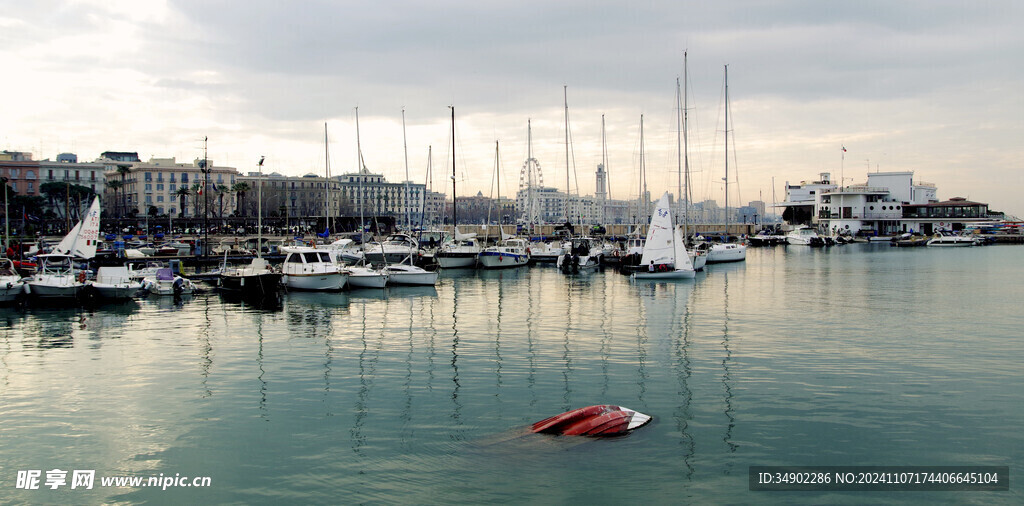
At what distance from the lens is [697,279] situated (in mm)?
59594

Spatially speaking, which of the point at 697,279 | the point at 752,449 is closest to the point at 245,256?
the point at 697,279

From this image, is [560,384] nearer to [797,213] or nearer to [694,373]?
[694,373]

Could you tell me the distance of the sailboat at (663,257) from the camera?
5666 cm

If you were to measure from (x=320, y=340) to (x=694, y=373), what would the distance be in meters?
15.5

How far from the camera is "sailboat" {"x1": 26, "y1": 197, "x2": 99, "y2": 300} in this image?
4106 centimetres

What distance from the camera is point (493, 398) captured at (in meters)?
19.3

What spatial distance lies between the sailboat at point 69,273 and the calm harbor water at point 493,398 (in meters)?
3.47

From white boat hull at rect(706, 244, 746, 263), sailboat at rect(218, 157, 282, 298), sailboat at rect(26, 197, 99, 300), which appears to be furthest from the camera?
white boat hull at rect(706, 244, 746, 263)

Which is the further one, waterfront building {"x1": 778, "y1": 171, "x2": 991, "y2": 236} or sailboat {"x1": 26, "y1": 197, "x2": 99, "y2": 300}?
waterfront building {"x1": 778, "y1": 171, "x2": 991, "y2": 236}

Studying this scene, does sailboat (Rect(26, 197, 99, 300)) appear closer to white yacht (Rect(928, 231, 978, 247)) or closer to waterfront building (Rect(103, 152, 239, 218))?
waterfront building (Rect(103, 152, 239, 218))

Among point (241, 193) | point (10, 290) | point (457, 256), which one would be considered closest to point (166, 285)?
point (10, 290)

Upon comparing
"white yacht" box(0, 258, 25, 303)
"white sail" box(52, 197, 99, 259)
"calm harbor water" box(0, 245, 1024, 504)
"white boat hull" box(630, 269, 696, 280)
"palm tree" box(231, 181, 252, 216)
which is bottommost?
"calm harbor water" box(0, 245, 1024, 504)
